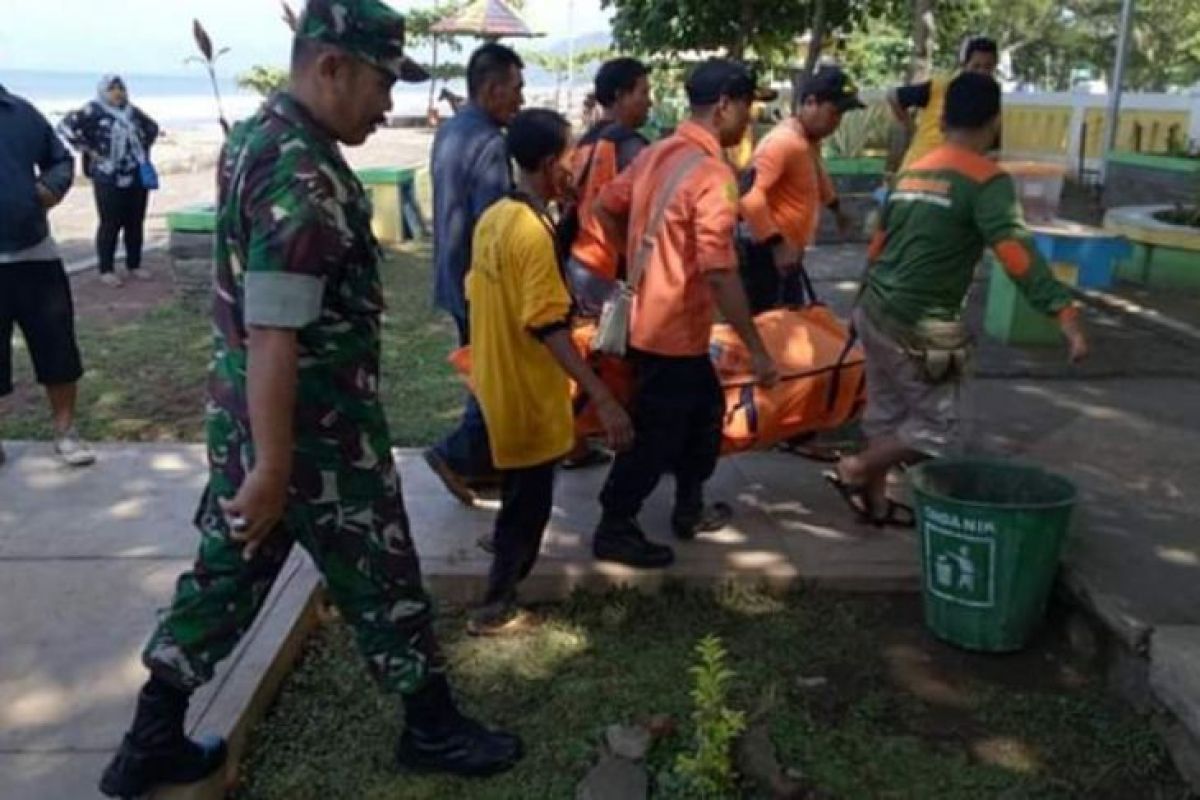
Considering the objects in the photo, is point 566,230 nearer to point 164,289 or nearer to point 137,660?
point 137,660

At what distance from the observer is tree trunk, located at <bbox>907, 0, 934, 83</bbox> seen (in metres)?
10.8

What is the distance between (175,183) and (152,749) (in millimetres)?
17776

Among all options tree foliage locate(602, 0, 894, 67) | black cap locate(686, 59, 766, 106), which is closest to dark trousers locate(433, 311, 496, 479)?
black cap locate(686, 59, 766, 106)

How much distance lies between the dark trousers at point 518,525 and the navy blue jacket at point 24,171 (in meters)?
2.40

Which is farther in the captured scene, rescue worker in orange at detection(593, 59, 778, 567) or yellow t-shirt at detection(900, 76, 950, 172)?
yellow t-shirt at detection(900, 76, 950, 172)

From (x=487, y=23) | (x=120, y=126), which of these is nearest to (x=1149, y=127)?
(x=120, y=126)

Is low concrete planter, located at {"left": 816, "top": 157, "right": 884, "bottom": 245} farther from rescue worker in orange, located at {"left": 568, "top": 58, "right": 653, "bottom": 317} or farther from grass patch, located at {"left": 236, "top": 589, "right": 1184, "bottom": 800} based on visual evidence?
grass patch, located at {"left": 236, "top": 589, "right": 1184, "bottom": 800}

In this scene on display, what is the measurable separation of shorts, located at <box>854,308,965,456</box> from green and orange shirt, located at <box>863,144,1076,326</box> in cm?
11

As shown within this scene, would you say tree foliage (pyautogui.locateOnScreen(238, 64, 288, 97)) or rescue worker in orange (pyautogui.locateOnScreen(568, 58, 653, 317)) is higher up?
tree foliage (pyautogui.locateOnScreen(238, 64, 288, 97))

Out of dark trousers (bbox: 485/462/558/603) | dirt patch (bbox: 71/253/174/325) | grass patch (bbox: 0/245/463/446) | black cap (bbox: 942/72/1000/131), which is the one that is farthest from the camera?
dirt patch (bbox: 71/253/174/325)

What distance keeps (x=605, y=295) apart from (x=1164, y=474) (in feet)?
7.77

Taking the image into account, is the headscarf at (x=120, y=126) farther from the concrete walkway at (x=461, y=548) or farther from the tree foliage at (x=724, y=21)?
the tree foliage at (x=724, y=21)

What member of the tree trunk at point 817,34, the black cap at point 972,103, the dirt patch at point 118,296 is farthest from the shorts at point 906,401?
the tree trunk at point 817,34

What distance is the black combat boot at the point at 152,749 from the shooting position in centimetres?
265
